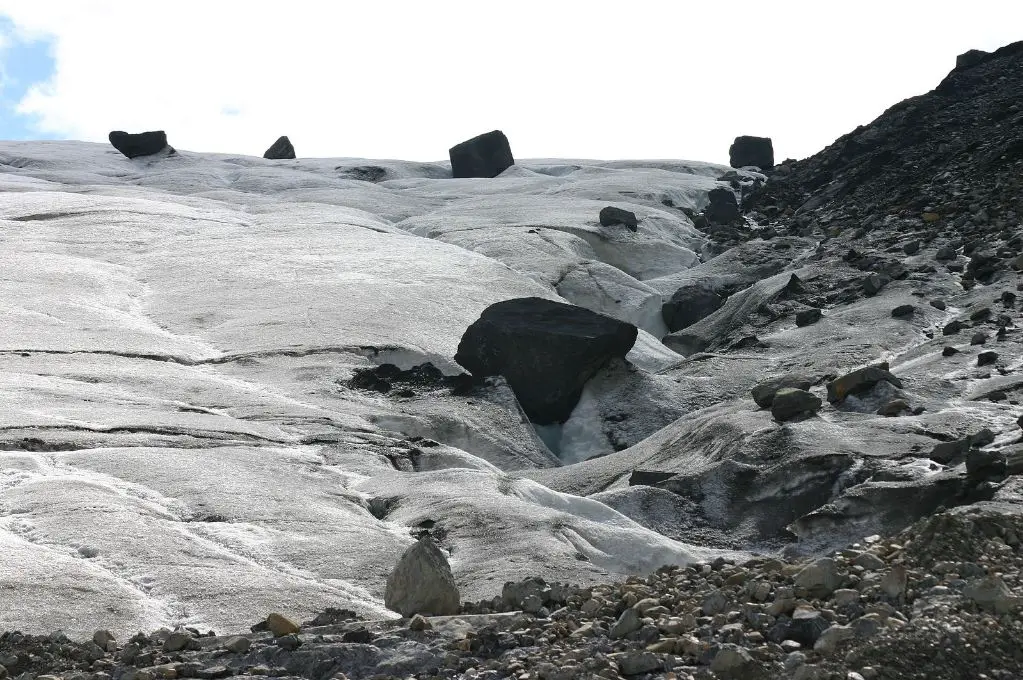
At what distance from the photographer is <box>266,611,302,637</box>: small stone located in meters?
5.48

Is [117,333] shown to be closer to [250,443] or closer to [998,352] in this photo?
[250,443]

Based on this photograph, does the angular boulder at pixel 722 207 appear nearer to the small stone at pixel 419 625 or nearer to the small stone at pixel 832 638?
the small stone at pixel 419 625

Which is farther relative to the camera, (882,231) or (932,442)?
(882,231)

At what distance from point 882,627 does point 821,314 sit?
12893mm

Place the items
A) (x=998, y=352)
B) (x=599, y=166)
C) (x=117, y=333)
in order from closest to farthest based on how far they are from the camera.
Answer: (x=998, y=352) < (x=117, y=333) < (x=599, y=166)

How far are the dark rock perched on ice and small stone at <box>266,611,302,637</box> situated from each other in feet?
117

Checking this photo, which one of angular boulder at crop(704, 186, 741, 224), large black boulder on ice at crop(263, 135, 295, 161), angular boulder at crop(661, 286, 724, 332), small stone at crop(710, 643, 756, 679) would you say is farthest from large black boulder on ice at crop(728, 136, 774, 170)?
small stone at crop(710, 643, 756, 679)

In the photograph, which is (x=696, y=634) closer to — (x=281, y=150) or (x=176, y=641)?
(x=176, y=641)

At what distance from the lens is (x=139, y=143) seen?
1518 inches

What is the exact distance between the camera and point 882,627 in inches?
173

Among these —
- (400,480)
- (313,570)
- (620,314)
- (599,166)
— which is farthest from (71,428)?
(599,166)

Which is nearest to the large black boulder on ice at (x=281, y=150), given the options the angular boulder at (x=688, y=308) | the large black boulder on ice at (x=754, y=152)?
the large black boulder on ice at (x=754, y=152)

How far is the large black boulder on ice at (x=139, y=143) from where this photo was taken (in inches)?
→ 1517

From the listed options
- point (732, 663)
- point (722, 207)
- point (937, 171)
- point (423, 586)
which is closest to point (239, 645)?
point (423, 586)
